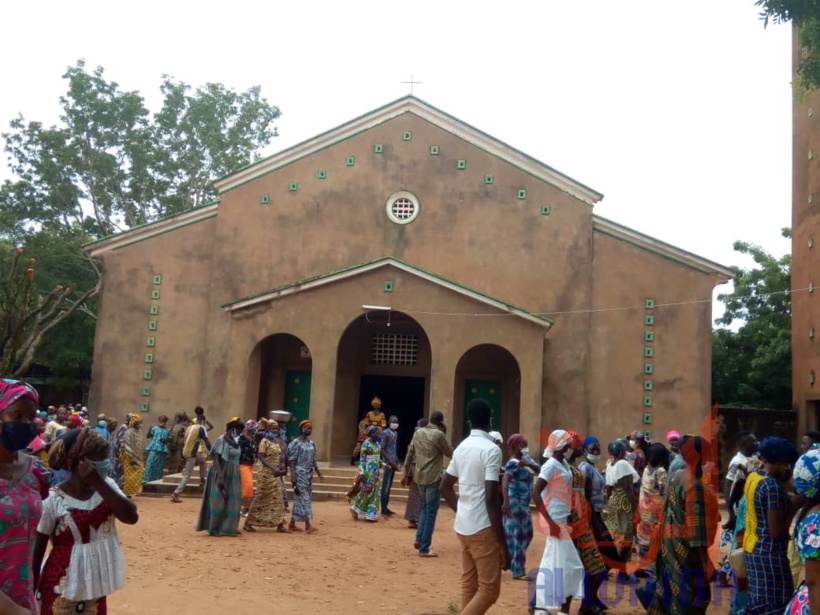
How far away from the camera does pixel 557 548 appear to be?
675 centimetres

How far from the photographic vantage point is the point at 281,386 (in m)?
20.1

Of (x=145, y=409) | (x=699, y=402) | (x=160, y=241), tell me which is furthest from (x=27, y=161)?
(x=699, y=402)

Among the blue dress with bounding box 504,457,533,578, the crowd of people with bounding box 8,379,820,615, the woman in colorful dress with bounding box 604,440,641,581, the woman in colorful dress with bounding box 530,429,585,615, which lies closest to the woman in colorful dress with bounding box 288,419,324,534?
→ the crowd of people with bounding box 8,379,820,615

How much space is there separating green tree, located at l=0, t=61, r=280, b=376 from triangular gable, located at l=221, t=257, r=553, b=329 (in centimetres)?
1424

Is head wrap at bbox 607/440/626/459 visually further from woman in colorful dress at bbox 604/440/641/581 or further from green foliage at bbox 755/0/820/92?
green foliage at bbox 755/0/820/92

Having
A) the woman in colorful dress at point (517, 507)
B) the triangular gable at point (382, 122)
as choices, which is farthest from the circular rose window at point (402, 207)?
the woman in colorful dress at point (517, 507)

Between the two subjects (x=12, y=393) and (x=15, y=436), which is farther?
(x=12, y=393)

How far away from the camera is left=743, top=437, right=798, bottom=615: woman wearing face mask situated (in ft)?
16.8

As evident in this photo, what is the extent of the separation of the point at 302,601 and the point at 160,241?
14637mm

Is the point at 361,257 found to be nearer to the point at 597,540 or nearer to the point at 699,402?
the point at 699,402

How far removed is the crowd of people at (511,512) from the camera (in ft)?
12.4

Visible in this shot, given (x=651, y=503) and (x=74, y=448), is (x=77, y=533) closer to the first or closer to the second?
(x=74, y=448)

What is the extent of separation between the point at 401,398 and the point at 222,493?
33.9ft

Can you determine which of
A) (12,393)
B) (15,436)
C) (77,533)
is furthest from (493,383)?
(15,436)
